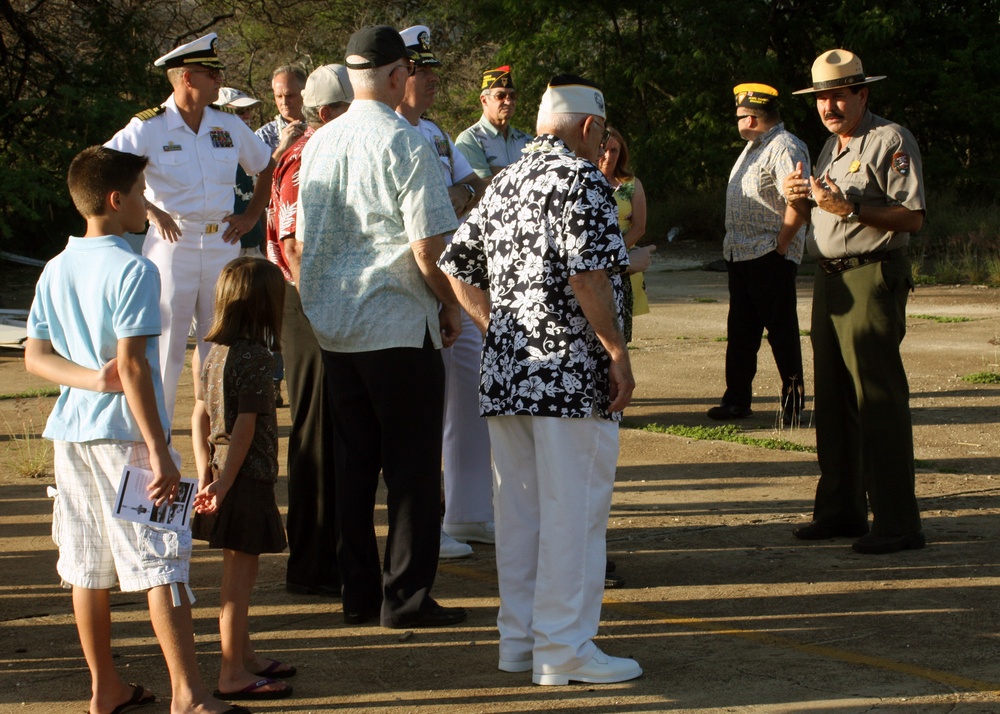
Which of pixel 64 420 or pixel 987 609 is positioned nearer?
pixel 64 420

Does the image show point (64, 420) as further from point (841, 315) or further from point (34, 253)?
point (34, 253)

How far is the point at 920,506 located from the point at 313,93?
3.65 m

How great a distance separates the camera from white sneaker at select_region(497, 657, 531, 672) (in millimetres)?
4371

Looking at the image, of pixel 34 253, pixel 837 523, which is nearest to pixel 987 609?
pixel 837 523

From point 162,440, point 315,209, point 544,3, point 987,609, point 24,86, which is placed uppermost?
point 544,3

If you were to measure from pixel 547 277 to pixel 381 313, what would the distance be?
79 cm

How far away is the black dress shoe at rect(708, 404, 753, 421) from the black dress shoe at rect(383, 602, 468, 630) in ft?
14.4

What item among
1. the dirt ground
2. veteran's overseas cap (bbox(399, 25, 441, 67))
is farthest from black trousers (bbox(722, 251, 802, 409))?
veteran's overseas cap (bbox(399, 25, 441, 67))

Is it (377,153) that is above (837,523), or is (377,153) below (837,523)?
above

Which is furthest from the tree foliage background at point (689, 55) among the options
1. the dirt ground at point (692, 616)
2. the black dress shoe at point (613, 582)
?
the black dress shoe at point (613, 582)

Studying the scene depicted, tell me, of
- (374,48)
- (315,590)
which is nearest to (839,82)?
(374,48)

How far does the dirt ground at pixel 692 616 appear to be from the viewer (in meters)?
4.14

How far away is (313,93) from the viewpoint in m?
5.42

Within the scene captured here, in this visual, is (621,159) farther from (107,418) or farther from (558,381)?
(107,418)
